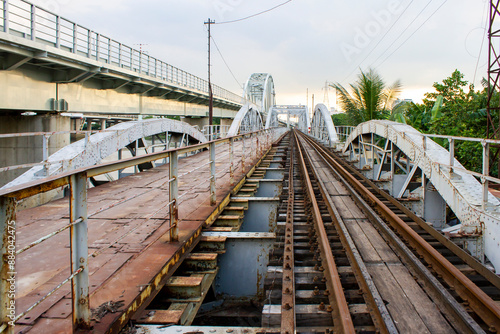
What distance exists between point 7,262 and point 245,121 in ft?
96.3

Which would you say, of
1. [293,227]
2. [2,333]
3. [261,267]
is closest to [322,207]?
[293,227]

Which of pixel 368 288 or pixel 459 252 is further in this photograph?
pixel 459 252

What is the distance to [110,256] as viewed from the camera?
3666 millimetres

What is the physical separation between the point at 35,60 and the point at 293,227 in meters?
11.3

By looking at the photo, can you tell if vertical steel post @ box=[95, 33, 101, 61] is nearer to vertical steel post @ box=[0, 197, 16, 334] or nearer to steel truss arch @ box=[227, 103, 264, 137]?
steel truss arch @ box=[227, 103, 264, 137]

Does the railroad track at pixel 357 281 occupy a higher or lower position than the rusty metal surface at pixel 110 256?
lower

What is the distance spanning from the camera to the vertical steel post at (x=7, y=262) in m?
1.68

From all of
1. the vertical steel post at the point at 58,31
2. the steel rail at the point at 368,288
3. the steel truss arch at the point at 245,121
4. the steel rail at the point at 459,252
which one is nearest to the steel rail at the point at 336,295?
the steel rail at the point at 368,288

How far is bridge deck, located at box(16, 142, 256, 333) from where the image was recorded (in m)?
2.64

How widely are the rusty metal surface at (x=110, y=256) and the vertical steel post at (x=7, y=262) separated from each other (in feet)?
2.30

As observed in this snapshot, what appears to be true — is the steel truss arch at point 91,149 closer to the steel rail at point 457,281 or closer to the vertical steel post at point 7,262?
the vertical steel post at point 7,262

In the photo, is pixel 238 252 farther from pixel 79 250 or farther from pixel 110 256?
pixel 79 250

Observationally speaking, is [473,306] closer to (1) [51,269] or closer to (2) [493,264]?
(2) [493,264]

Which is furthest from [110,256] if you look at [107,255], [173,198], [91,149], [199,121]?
[199,121]
